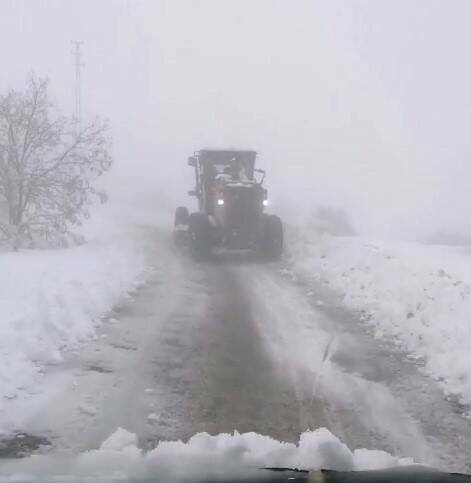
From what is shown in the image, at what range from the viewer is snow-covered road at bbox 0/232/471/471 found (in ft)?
17.7

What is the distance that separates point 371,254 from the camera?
15.0 meters

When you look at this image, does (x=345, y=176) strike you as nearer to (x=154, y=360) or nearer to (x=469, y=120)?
→ (x=469, y=120)

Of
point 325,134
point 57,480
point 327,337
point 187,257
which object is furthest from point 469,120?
point 57,480

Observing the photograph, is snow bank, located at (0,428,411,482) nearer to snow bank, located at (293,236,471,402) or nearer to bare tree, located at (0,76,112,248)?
snow bank, located at (293,236,471,402)

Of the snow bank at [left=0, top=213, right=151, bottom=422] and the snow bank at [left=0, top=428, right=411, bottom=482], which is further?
the snow bank at [left=0, top=213, right=151, bottom=422]

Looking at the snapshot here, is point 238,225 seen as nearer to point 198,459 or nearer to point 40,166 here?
point 40,166

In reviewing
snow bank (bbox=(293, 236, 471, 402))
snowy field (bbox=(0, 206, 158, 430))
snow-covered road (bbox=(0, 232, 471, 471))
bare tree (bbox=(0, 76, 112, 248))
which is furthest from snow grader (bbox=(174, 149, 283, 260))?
snow-covered road (bbox=(0, 232, 471, 471))

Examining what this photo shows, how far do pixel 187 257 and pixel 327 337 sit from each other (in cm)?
931

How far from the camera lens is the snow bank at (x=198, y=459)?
3.61 meters

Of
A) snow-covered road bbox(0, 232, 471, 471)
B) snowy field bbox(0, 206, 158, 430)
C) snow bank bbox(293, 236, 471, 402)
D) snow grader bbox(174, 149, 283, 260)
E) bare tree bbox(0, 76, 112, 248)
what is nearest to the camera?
snow-covered road bbox(0, 232, 471, 471)

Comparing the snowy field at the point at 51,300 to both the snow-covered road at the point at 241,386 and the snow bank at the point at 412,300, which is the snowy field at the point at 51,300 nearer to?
the snow-covered road at the point at 241,386

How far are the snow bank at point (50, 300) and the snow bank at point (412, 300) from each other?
433 cm

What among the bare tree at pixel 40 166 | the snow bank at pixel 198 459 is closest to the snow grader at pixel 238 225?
the bare tree at pixel 40 166

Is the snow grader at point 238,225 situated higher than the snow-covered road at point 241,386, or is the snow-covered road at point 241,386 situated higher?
the snow grader at point 238,225
